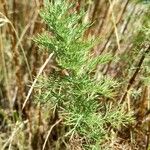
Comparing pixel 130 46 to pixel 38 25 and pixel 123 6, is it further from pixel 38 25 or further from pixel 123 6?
pixel 38 25

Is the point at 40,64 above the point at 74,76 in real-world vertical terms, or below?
below

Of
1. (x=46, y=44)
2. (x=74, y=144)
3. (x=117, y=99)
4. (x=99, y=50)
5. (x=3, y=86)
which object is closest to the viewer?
(x=46, y=44)

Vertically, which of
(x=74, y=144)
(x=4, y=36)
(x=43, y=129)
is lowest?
(x=43, y=129)

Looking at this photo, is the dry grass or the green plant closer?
the green plant

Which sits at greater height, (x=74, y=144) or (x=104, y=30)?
(x=104, y=30)

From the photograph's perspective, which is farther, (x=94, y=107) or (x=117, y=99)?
(x=117, y=99)

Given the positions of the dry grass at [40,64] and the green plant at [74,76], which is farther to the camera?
the dry grass at [40,64]

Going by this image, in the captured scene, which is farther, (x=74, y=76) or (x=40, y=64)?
(x=40, y=64)

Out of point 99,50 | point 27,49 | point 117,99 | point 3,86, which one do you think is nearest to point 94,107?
point 117,99
